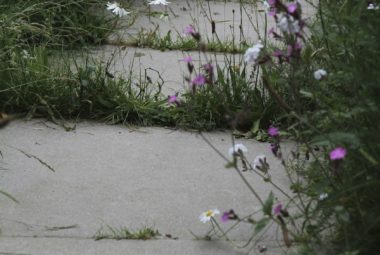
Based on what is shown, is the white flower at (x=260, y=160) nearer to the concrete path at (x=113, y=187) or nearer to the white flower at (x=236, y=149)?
the white flower at (x=236, y=149)

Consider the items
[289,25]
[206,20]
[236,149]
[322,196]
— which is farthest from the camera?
[206,20]

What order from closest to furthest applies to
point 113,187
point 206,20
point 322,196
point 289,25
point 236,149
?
point 289,25 → point 322,196 → point 236,149 → point 113,187 → point 206,20

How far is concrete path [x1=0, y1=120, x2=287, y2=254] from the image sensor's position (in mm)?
2502

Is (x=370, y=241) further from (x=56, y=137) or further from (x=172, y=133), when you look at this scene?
(x=56, y=137)

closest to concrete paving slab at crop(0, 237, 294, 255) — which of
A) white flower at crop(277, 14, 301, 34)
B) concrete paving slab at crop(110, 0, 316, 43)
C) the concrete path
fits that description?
the concrete path

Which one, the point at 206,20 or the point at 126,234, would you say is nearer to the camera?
the point at 126,234

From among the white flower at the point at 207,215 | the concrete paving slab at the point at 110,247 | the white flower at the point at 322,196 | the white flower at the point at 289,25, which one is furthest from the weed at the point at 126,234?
the white flower at the point at 289,25

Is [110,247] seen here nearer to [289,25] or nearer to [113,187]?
[113,187]

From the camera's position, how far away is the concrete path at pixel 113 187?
250 centimetres

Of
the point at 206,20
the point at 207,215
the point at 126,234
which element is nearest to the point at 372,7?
the point at 207,215

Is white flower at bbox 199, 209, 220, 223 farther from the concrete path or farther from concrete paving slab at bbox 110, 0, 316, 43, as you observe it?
concrete paving slab at bbox 110, 0, 316, 43

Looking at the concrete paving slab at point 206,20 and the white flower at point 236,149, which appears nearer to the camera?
the white flower at point 236,149

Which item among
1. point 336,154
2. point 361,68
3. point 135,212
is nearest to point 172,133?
point 135,212

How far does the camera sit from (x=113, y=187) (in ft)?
9.56
